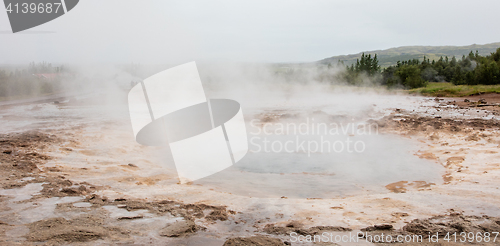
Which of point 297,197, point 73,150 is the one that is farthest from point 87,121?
point 297,197

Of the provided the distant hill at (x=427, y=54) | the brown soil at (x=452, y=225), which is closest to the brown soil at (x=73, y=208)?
the brown soil at (x=452, y=225)

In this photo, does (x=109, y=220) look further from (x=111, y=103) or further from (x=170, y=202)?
(x=111, y=103)

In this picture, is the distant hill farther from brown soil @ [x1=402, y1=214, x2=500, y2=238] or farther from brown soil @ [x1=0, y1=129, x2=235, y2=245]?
brown soil @ [x1=402, y1=214, x2=500, y2=238]

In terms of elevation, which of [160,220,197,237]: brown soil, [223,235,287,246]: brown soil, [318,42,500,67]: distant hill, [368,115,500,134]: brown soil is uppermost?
[318,42,500,67]: distant hill

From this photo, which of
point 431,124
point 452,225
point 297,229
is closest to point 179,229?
point 297,229

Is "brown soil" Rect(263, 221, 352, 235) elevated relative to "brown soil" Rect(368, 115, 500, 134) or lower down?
elevated

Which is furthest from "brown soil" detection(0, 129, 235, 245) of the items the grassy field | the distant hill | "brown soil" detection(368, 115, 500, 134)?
the distant hill

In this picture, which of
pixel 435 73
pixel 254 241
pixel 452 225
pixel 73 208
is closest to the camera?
pixel 254 241

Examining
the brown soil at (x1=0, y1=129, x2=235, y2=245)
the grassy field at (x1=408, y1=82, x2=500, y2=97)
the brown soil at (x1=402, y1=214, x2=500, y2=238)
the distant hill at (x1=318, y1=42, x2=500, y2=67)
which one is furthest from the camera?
the distant hill at (x1=318, y1=42, x2=500, y2=67)

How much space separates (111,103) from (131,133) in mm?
9998

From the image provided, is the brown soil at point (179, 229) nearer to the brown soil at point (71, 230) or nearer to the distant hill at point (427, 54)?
the brown soil at point (71, 230)

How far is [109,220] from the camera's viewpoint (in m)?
4.58

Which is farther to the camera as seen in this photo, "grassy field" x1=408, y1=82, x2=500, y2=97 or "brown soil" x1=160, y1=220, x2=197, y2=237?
"grassy field" x1=408, y1=82, x2=500, y2=97

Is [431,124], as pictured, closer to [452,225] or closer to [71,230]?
[452,225]
